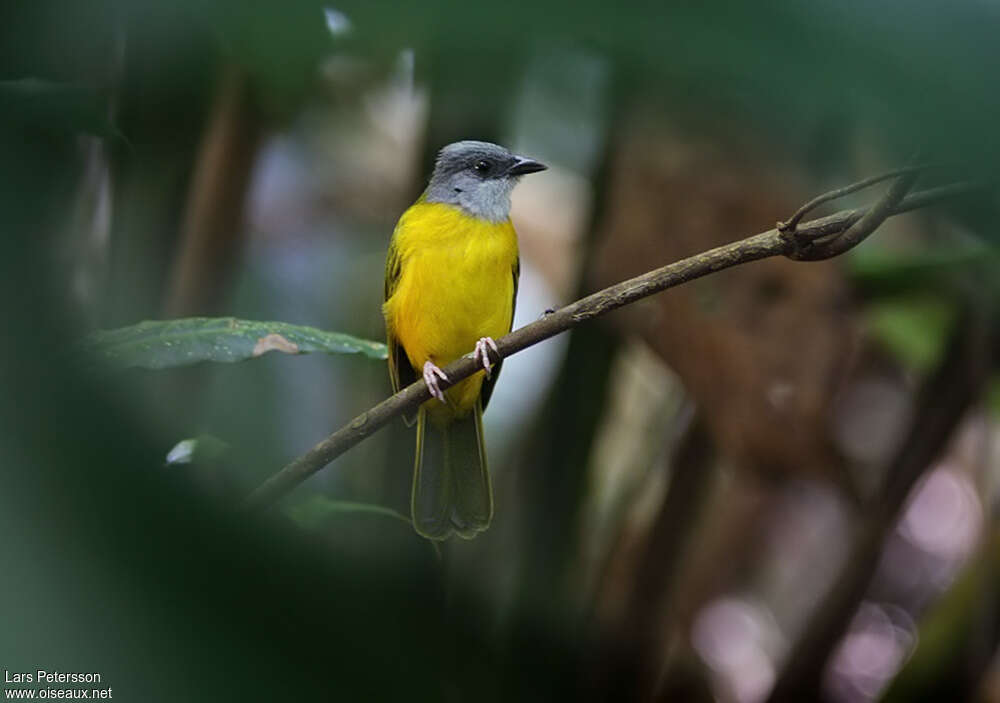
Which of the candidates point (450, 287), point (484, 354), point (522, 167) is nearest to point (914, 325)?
point (522, 167)

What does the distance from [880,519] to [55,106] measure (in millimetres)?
2362

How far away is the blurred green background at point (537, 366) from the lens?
Answer: 38 centimetres

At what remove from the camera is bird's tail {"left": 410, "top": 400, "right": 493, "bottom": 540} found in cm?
270

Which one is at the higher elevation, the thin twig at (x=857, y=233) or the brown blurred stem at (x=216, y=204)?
the brown blurred stem at (x=216, y=204)

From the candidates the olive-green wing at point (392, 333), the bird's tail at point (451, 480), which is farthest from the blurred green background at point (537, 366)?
the olive-green wing at point (392, 333)

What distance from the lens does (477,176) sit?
10.1 ft

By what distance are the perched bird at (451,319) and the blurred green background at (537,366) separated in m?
0.15

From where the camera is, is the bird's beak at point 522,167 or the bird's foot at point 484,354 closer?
the bird's foot at point 484,354

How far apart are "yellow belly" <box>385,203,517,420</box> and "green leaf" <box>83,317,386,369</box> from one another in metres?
1.18

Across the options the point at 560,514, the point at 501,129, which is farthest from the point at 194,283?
the point at 560,514

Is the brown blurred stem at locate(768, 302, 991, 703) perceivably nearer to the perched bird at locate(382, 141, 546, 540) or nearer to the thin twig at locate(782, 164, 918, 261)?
the perched bird at locate(382, 141, 546, 540)

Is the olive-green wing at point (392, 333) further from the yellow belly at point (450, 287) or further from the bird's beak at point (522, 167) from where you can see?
the bird's beak at point (522, 167)

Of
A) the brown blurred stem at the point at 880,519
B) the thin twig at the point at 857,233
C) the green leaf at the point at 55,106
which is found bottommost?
the brown blurred stem at the point at 880,519

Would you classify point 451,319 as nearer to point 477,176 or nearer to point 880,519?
point 477,176
